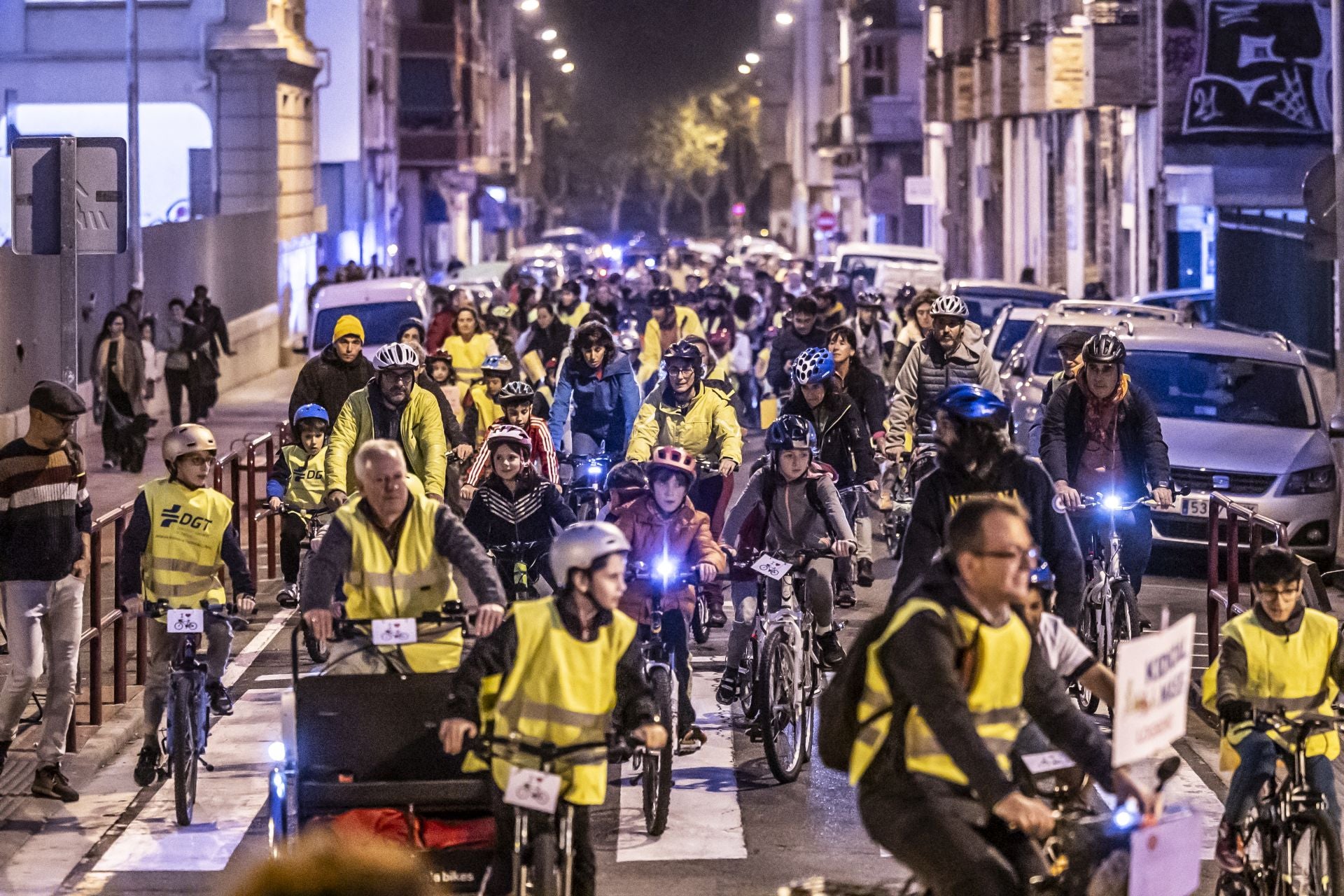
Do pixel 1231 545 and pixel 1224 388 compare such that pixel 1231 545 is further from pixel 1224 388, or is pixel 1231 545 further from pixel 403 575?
pixel 1224 388

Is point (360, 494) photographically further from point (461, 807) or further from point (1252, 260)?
point (1252, 260)

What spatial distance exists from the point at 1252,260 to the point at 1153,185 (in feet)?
10.1

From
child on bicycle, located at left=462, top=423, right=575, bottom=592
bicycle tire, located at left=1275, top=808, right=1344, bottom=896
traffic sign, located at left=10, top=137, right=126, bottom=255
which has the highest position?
traffic sign, located at left=10, top=137, right=126, bottom=255

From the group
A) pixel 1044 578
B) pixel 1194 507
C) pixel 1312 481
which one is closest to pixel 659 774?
pixel 1044 578

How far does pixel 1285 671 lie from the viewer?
793 cm

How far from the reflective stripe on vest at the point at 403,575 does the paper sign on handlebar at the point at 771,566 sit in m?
2.40

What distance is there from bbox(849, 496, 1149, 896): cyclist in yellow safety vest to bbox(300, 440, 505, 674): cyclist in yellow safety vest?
263cm

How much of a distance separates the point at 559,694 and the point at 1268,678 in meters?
2.48

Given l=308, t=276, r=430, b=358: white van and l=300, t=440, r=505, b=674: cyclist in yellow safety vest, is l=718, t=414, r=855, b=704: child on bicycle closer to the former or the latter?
l=300, t=440, r=505, b=674: cyclist in yellow safety vest

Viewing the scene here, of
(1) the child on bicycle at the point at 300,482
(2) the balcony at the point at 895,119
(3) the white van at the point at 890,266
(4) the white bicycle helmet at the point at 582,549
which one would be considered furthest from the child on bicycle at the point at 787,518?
(2) the balcony at the point at 895,119

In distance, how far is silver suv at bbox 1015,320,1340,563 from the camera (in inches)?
656

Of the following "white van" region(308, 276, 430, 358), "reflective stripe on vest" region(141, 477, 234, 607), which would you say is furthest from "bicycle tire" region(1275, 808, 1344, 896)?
"white van" region(308, 276, 430, 358)

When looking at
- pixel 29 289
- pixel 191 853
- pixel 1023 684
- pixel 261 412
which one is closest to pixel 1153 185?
pixel 261 412

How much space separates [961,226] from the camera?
206 ft
